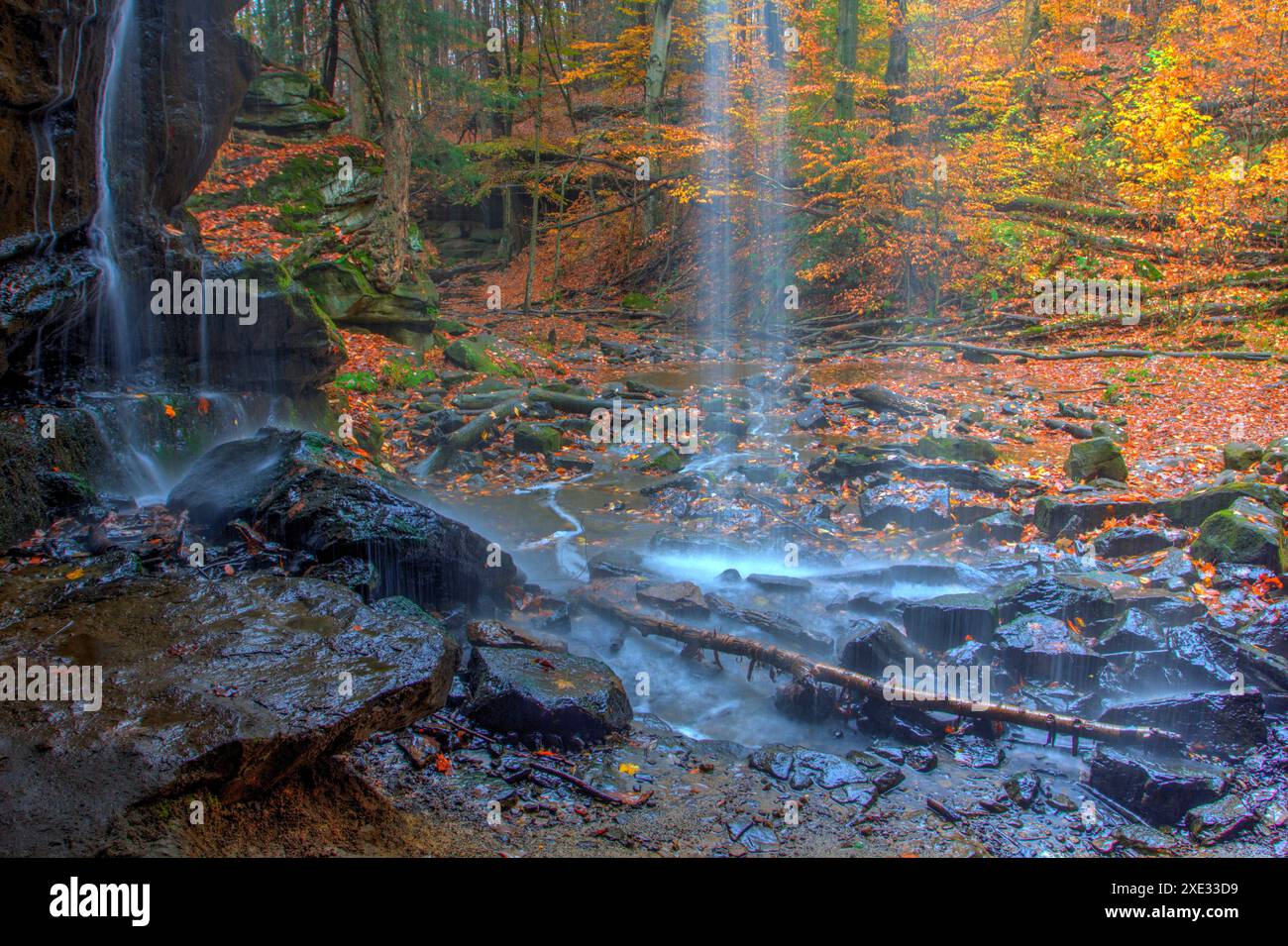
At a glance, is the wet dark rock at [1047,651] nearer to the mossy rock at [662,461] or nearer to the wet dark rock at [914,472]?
the wet dark rock at [914,472]

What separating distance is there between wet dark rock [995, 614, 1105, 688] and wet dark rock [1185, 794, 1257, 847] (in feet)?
4.99

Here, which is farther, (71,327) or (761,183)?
(761,183)

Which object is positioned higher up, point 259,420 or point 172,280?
point 172,280

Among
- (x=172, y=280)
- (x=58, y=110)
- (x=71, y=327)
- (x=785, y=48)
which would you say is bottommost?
(x=71, y=327)

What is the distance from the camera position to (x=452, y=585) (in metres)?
7.38

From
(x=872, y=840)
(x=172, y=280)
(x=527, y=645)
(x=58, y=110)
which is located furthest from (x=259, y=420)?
(x=872, y=840)

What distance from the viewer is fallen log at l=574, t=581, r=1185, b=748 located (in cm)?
552

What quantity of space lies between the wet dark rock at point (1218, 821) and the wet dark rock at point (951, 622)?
2201 mm

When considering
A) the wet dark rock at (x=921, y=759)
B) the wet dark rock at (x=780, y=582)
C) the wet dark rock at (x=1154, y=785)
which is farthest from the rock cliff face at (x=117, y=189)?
the wet dark rock at (x=1154, y=785)

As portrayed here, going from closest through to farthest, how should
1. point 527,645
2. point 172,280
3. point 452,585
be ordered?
1. point 527,645
2. point 452,585
3. point 172,280

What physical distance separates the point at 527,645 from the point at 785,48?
18912 mm

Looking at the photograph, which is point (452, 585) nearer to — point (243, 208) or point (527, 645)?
point (527, 645)

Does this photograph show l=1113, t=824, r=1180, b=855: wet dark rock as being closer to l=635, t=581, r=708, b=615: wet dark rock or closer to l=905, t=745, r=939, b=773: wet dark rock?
l=905, t=745, r=939, b=773: wet dark rock

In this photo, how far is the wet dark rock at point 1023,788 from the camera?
4.98 meters
